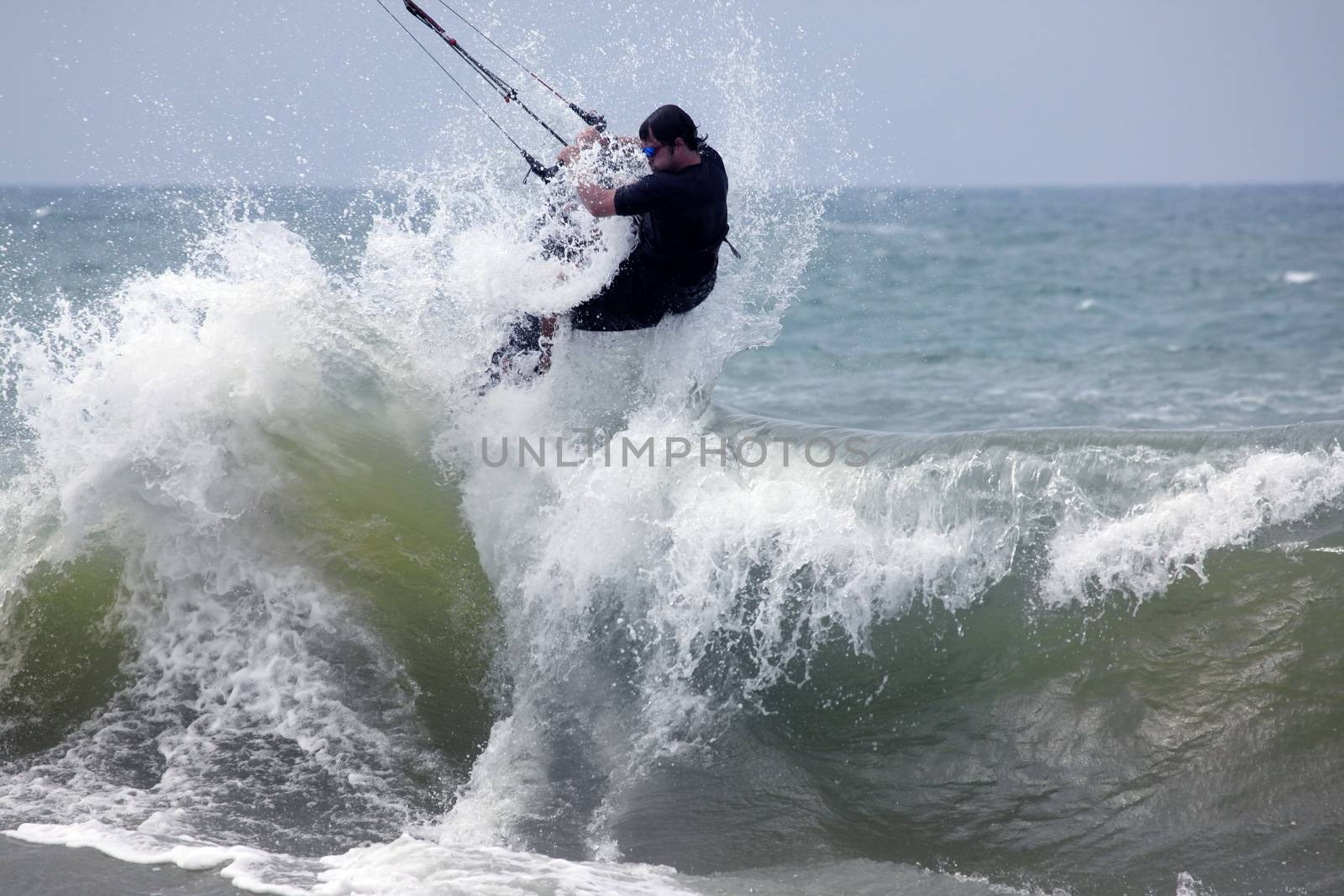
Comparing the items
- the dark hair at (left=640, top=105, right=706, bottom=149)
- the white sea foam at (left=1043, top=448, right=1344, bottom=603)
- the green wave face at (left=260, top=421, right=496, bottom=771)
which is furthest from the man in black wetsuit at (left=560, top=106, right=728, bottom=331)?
the white sea foam at (left=1043, top=448, right=1344, bottom=603)

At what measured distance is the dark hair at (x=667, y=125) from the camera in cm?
472

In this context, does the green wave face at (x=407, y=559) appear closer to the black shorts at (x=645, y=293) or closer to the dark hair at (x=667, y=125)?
the black shorts at (x=645, y=293)

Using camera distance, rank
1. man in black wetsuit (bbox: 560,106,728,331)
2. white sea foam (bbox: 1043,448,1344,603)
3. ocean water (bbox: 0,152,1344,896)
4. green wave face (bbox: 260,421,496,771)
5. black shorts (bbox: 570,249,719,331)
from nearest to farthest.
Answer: ocean water (bbox: 0,152,1344,896)
white sea foam (bbox: 1043,448,1344,603)
man in black wetsuit (bbox: 560,106,728,331)
green wave face (bbox: 260,421,496,771)
black shorts (bbox: 570,249,719,331)

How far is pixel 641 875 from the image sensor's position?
386 centimetres

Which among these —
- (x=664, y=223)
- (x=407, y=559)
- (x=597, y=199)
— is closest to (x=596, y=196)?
(x=597, y=199)

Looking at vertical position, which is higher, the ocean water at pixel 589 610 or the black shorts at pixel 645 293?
the black shorts at pixel 645 293

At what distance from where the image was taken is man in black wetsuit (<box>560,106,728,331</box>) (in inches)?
186

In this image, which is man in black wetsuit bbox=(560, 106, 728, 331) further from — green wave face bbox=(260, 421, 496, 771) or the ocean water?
green wave face bbox=(260, 421, 496, 771)

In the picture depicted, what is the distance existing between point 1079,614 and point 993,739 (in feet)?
2.25

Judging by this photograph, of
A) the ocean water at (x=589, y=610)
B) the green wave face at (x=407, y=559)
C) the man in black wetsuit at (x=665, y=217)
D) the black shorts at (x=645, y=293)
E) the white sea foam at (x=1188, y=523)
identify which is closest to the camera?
the ocean water at (x=589, y=610)

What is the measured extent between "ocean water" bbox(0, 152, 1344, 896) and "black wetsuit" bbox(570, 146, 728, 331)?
175 millimetres

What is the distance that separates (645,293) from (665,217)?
47cm

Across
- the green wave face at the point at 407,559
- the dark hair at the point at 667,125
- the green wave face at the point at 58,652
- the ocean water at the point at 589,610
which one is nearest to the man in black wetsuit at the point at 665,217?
the dark hair at the point at 667,125

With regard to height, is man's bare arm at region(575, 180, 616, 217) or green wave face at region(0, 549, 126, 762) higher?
man's bare arm at region(575, 180, 616, 217)
